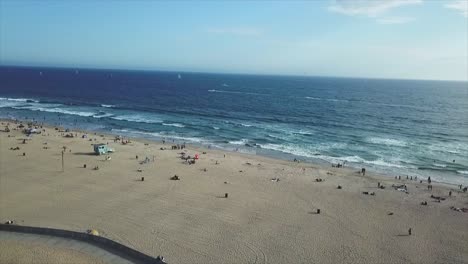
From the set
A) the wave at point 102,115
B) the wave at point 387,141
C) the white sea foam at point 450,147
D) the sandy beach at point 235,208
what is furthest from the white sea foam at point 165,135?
the white sea foam at point 450,147

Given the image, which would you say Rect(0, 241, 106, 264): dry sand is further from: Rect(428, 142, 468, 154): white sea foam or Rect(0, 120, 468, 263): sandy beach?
Rect(428, 142, 468, 154): white sea foam

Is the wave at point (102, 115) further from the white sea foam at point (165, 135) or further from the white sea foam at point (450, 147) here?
the white sea foam at point (450, 147)

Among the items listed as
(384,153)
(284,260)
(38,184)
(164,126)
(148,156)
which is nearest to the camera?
(284,260)

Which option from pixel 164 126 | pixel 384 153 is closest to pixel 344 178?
pixel 384 153

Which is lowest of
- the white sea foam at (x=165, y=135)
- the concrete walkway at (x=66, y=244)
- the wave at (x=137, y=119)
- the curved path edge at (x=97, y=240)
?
the white sea foam at (x=165, y=135)

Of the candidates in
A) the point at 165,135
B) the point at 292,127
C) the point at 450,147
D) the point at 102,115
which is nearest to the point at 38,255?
the point at 165,135

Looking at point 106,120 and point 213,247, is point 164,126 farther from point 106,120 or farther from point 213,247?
point 213,247

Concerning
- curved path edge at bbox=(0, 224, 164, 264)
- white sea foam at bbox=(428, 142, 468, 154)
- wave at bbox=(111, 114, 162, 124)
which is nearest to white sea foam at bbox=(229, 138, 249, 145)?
wave at bbox=(111, 114, 162, 124)
